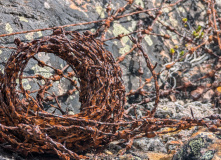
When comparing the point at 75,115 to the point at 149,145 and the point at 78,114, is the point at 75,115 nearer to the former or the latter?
the point at 78,114

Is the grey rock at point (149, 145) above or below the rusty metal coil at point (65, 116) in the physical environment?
below

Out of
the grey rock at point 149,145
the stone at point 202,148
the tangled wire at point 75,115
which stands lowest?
the grey rock at point 149,145

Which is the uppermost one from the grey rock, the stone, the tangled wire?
the tangled wire

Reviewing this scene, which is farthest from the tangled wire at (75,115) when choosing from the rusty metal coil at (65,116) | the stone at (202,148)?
the stone at (202,148)

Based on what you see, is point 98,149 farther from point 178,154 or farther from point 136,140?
point 178,154

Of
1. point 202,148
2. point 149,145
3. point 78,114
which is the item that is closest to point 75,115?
point 78,114

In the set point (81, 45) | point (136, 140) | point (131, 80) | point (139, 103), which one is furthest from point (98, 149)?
point (131, 80)

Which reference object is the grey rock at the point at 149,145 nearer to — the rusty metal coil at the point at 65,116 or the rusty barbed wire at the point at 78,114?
the rusty barbed wire at the point at 78,114

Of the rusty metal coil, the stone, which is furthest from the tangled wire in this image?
the stone

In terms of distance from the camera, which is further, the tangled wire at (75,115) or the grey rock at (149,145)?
the grey rock at (149,145)

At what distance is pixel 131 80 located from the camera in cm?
349

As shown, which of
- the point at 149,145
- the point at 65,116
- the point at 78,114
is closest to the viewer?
the point at 65,116

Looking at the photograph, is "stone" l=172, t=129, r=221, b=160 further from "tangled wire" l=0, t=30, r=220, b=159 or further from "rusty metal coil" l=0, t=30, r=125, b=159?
"rusty metal coil" l=0, t=30, r=125, b=159

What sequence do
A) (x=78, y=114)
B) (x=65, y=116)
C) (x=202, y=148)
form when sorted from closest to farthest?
(x=202, y=148) < (x=65, y=116) < (x=78, y=114)
